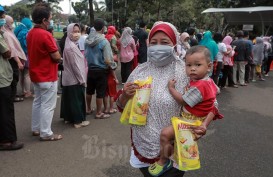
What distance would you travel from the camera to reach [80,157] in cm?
396

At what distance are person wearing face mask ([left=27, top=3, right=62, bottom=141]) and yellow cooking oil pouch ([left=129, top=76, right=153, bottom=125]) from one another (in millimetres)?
2495

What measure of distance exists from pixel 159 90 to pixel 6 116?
9.10ft

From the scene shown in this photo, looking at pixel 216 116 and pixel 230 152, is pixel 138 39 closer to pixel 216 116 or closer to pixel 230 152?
pixel 230 152

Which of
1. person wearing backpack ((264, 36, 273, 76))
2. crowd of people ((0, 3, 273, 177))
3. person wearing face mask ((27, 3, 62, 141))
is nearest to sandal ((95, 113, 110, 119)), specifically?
crowd of people ((0, 3, 273, 177))

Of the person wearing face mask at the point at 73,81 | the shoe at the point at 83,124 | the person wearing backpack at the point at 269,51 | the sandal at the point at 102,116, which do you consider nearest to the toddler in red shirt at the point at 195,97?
the person wearing face mask at the point at 73,81

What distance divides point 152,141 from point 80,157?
7.36 feet

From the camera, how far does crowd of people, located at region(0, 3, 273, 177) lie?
193cm

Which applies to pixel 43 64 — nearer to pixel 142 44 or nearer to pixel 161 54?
pixel 161 54

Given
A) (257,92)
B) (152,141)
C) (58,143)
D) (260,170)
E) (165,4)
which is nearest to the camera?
(152,141)

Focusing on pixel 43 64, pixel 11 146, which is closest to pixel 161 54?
pixel 43 64

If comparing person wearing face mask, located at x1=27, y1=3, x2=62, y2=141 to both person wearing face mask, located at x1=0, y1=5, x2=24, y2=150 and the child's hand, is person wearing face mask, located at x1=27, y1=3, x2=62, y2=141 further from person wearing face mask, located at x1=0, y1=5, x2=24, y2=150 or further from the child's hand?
the child's hand

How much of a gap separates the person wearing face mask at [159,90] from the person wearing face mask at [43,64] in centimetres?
241

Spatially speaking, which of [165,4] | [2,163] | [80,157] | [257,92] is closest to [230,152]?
[80,157]

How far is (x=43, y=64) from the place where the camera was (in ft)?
13.6
